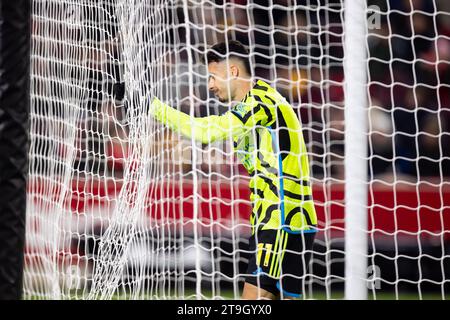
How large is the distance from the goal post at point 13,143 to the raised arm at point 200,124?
2.32 feet

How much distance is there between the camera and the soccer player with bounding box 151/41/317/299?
314 centimetres

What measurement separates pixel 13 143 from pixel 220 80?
104cm

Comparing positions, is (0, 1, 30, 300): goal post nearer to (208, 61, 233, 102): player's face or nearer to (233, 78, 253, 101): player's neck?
(208, 61, 233, 102): player's face

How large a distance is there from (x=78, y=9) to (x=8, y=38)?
1148 millimetres

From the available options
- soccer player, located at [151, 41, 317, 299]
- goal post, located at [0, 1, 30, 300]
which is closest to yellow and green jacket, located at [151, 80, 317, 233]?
soccer player, located at [151, 41, 317, 299]

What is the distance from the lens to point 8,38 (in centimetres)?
251

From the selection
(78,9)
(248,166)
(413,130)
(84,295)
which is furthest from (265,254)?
(413,130)

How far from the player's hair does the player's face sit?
28 millimetres

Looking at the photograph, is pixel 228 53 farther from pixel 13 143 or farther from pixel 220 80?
pixel 13 143

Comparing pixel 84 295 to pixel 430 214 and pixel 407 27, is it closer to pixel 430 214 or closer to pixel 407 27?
pixel 430 214

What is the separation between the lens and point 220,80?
3.23 metres

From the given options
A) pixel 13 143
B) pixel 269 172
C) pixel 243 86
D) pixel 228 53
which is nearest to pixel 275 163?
pixel 269 172

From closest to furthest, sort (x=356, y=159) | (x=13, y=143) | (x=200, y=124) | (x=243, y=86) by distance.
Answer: (x=13, y=143) → (x=356, y=159) → (x=200, y=124) → (x=243, y=86)
